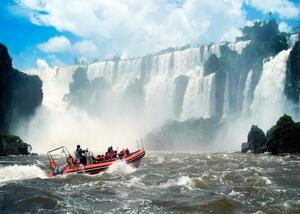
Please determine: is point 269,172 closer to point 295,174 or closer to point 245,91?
point 295,174

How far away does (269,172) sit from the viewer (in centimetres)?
3300

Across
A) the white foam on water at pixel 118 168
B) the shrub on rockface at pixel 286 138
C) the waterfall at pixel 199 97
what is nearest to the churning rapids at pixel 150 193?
the white foam on water at pixel 118 168

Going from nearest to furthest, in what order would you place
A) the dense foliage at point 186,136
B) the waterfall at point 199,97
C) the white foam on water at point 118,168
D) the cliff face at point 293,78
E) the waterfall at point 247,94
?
the white foam on water at point 118,168 < the cliff face at point 293,78 < the dense foliage at point 186,136 < the waterfall at point 247,94 < the waterfall at point 199,97

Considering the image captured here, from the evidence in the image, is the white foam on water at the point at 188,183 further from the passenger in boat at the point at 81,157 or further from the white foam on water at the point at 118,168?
the passenger in boat at the point at 81,157

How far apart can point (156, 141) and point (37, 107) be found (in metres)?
41.2

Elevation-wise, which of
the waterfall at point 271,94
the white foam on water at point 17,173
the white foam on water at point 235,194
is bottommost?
the white foam on water at point 235,194

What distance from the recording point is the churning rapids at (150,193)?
1970cm

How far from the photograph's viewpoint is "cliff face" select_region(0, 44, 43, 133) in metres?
92.9

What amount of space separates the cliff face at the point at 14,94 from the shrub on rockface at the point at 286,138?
189 feet

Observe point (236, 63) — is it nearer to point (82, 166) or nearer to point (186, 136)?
point (186, 136)

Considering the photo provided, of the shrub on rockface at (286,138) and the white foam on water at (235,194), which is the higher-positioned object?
the shrub on rockface at (286,138)

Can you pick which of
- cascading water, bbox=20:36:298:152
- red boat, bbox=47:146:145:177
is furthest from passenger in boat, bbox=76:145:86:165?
cascading water, bbox=20:36:298:152

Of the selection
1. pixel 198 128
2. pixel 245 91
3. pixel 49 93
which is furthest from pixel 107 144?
pixel 49 93

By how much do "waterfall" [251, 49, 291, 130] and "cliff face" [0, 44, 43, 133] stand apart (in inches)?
2017
